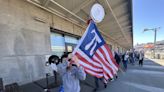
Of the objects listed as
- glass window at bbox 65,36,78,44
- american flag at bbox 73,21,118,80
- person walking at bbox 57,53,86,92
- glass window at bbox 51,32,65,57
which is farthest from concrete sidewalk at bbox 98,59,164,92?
glass window at bbox 65,36,78,44

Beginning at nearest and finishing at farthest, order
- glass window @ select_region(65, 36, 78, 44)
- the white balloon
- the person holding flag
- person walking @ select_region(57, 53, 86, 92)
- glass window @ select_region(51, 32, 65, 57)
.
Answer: person walking @ select_region(57, 53, 86, 92) → the person holding flag → the white balloon → glass window @ select_region(51, 32, 65, 57) → glass window @ select_region(65, 36, 78, 44)

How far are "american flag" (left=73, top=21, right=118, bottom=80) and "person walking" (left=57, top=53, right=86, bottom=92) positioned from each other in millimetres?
278

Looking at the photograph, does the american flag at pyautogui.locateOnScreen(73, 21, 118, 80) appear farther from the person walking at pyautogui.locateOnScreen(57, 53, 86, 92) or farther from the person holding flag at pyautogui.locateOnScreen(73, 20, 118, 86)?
the person walking at pyautogui.locateOnScreen(57, 53, 86, 92)

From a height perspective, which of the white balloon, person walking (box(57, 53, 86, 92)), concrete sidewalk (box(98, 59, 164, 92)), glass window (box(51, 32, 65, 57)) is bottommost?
concrete sidewalk (box(98, 59, 164, 92))

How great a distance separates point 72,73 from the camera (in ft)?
8.40

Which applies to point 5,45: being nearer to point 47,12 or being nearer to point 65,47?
point 47,12

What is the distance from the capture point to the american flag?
295 cm

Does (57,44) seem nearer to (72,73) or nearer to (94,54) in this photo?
(94,54)

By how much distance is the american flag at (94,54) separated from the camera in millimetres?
2949

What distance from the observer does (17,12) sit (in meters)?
5.07

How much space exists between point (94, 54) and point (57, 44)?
17.7 ft

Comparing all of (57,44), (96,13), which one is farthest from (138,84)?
(57,44)

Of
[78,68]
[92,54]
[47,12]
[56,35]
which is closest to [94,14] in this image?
[92,54]

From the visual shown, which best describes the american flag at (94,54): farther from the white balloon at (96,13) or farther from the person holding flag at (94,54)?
the white balloon at (96,13)
